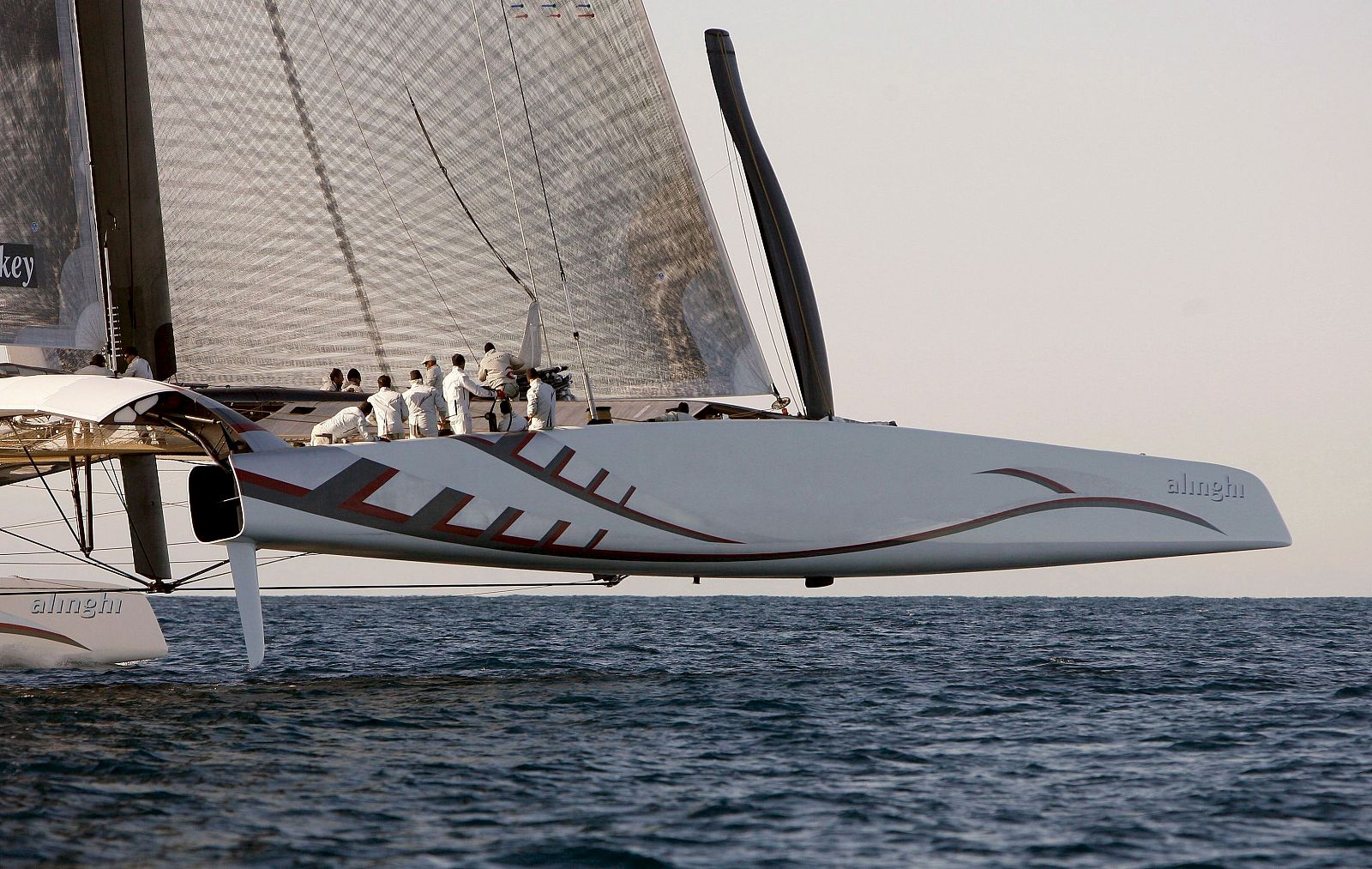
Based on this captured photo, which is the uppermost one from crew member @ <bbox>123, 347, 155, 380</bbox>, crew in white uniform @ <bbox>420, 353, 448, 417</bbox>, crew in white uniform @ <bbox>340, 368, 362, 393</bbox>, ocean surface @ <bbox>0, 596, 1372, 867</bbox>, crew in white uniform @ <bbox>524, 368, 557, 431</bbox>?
crew member @ <bbox>123, 347, 155, 380</bbox>

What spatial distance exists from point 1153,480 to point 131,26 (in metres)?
8.08

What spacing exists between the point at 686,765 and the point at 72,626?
7.52 metres

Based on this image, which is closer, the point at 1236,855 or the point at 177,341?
the point at 1236,855

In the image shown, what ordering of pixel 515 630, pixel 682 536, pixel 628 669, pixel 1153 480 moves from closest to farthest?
1. pixel 682 536
2. pixel 1153 480
3. pixel 628 669
4. pixel 515 630

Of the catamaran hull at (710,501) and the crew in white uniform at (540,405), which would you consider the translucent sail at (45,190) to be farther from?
the crew in white uniform at (540,405)

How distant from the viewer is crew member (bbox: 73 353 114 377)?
32.1 ft

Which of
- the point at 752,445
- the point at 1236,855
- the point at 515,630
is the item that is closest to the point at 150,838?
the point at 1236,855

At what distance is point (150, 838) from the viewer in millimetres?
5520

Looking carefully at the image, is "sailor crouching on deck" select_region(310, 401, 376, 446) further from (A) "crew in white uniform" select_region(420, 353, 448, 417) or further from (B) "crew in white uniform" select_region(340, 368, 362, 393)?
(B) "crew in white uniform" select_region(340, 368, 362, 393)

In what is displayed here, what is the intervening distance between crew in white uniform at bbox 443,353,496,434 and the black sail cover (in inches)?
46.8

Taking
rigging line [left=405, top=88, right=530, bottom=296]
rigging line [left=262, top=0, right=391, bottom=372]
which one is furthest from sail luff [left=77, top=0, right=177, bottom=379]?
rigging line [left=405, top=88, right=530, bottom=296]

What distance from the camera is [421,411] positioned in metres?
9.51

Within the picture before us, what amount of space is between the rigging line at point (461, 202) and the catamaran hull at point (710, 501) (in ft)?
7.86

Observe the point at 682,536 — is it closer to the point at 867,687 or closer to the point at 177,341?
the point at 867,687
